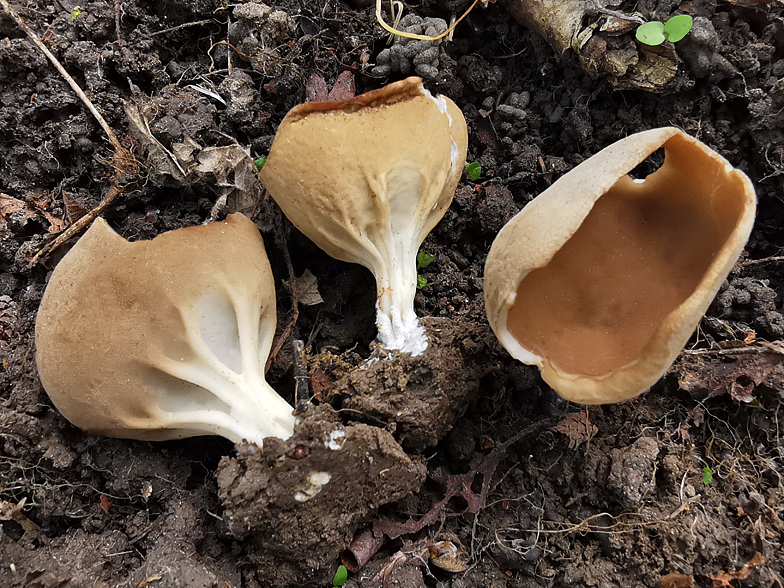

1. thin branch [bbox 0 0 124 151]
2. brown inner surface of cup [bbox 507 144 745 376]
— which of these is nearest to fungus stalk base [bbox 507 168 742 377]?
brown inner surface of cup [bbox 507 144 745 376]

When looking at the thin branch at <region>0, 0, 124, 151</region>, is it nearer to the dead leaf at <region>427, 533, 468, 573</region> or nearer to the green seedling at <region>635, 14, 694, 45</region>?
the dead leaf at <region>427, 533, 468, 573</region>

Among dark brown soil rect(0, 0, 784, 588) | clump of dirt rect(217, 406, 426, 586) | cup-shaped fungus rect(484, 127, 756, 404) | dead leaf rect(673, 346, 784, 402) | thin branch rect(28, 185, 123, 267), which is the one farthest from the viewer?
thin branch rect(28, 185, 123, 267)

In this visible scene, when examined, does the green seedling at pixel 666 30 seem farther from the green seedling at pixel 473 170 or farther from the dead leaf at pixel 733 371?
the dead leaf at pixel 733 371

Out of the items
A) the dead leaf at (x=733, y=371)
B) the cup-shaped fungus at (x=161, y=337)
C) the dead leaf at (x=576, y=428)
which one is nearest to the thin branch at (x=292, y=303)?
the cup-shaped fungus at (x=161, y=337)

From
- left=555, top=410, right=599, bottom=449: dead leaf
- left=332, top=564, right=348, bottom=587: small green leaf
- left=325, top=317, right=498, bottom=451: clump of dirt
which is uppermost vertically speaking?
left=325, top=317, right=498, bottom=451: clump of dirt

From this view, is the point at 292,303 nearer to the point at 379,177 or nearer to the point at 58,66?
the point at 379,177

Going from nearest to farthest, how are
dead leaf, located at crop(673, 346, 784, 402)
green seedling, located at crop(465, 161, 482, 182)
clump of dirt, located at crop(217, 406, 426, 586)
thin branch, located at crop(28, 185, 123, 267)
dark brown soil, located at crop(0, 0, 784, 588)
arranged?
clump of dirt, located at crop(217, 406, 426, 586)
dark brown soil, located at crop(0, 0, 784, 588)
dead leaf, located at crop(673, 346, 784, 402)
thin branch, located at crop(28, 185, 123, 267)
green seedling, located at crop(465, 161, 482, 182)

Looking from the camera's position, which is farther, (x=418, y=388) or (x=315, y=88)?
(x=315, y=88)

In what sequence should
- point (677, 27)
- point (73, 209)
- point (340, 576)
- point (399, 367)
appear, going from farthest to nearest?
point (73, 209), point (677, 27), point (399, 367), point (340, 576)

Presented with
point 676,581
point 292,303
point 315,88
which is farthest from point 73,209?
point 676,581
